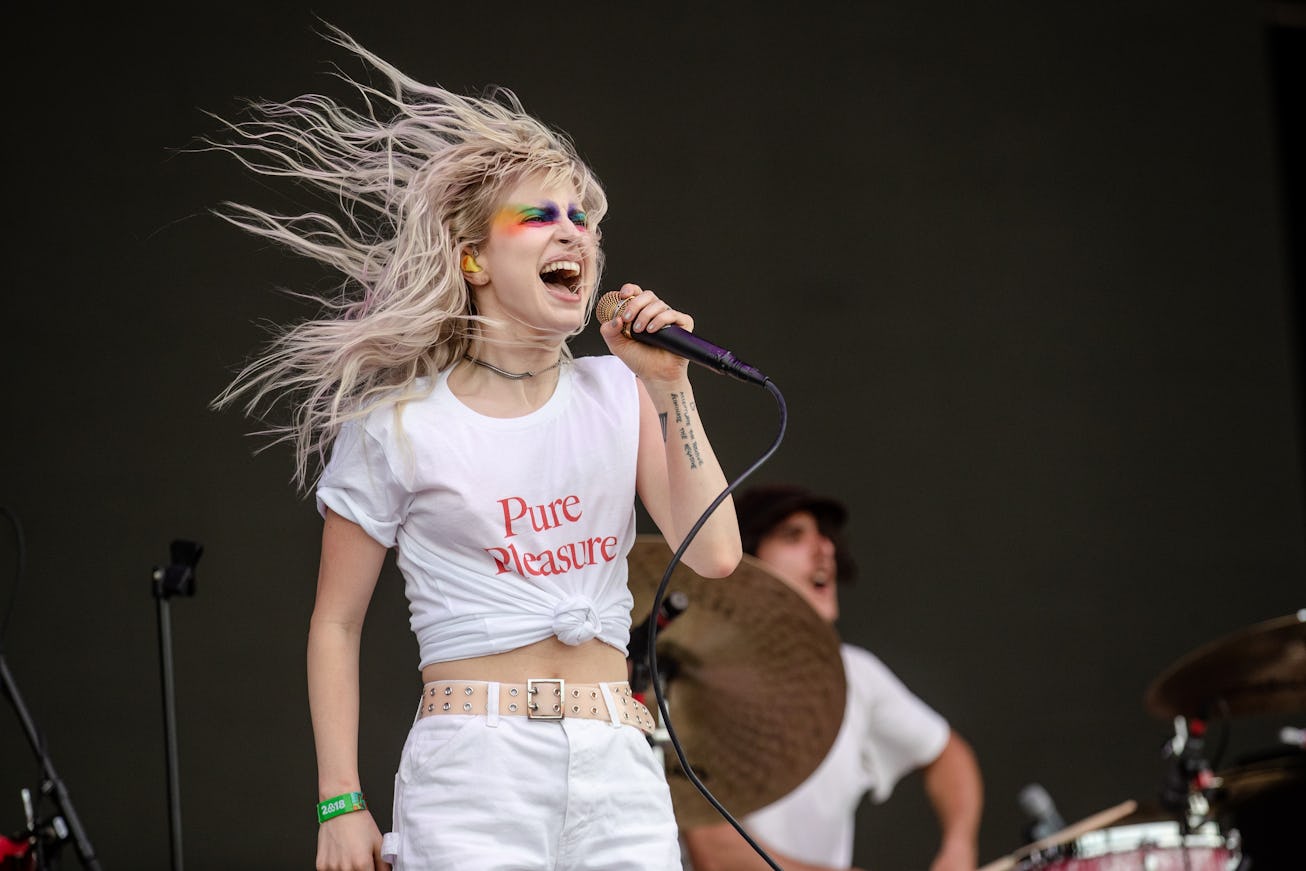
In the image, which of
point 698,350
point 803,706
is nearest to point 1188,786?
point 803,706

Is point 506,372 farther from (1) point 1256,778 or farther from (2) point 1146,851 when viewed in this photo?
(1) point 1256,778

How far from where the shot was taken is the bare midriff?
60.7 inches

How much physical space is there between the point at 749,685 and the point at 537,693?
1135mm

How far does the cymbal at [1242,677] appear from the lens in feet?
9.60

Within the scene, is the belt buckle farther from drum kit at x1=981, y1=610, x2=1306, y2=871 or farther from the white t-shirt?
drum kit at x1=981, y1=610, x2=1306, y2=871

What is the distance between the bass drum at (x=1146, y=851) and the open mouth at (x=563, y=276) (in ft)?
5.75

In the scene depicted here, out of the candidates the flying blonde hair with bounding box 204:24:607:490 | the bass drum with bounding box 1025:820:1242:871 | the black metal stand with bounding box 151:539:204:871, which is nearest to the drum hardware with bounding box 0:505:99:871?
the black metal stand with bounding box 151:539:204:871

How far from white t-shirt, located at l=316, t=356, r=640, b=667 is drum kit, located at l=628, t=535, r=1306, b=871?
57 cm

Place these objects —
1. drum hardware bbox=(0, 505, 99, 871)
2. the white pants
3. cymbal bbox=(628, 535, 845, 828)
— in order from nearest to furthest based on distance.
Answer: the white pants < drum hardware bbox=(0, 505, 99, 871) < cymbal bbox=(628, 535, 845, 828)

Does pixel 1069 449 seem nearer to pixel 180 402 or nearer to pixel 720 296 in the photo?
pixel 720 296

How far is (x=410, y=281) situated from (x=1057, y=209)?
A: 10.9 feet

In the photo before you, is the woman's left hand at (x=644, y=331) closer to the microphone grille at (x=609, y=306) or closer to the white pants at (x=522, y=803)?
the microphone grille at (x=609, y=306)

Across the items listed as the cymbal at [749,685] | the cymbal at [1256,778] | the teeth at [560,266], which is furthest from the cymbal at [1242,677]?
the teeth at [560,266]

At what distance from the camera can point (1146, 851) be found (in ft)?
9.48
